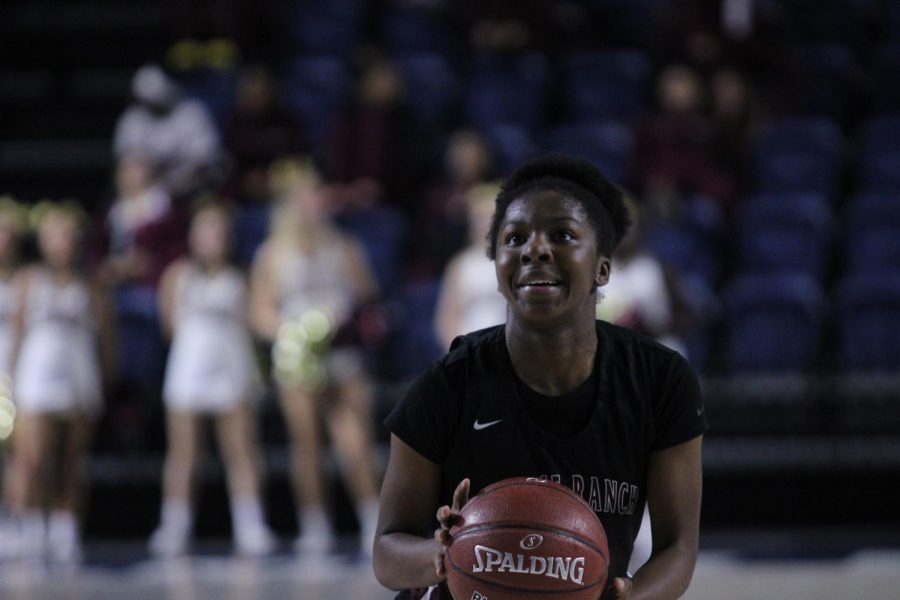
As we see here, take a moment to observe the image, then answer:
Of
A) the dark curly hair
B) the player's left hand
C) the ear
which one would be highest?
the dark curly hair

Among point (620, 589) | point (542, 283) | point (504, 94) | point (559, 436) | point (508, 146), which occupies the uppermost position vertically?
point (504, 94)

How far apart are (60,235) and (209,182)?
62.7 inches

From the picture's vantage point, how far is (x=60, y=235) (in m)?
7.83

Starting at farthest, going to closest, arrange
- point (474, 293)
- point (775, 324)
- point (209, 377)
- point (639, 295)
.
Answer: point (775, 324)
point (209, 377)
point (474, 293)
point (639, 295)

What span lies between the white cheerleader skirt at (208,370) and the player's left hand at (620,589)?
18.2 feet

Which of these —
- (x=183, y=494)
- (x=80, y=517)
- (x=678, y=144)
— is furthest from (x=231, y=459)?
(x=678, y=144)

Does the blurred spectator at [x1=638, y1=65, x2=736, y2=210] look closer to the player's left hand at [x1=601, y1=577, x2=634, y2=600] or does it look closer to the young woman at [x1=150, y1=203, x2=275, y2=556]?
the young woman at [x1=150, y1=203, x2=275, y2=556]

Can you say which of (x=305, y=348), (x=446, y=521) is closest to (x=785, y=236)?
(x=305, y=348)

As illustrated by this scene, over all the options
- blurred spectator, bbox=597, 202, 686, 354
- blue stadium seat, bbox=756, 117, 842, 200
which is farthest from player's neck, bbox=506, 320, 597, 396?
blue stadium seat, bbox=756, 117, 842, 200

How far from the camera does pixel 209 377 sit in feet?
25.5

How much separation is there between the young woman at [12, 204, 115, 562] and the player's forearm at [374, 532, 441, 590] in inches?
217

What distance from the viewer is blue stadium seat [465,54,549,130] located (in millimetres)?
9750

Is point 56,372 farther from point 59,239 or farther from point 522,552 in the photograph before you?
point 522,552

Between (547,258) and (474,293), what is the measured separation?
4651 millimetres
